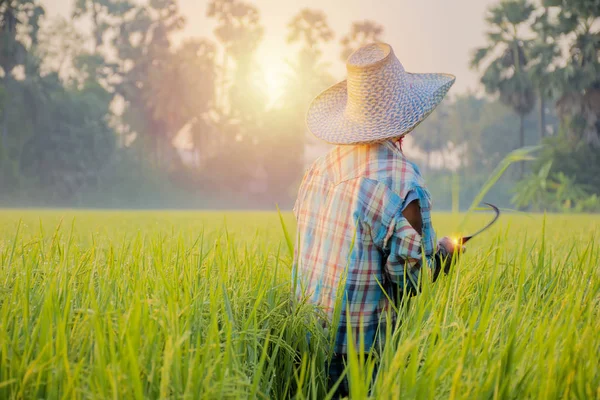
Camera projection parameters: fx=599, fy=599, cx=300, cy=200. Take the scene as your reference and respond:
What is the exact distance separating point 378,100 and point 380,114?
63 mm

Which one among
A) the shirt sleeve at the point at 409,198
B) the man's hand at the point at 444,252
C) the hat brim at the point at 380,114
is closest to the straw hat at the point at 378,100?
the hat brim at the point at 380,114

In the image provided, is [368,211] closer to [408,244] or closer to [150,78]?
[408,244]

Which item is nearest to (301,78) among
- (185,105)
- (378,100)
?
(185,105)

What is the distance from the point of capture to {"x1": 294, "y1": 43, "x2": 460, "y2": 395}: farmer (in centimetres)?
203

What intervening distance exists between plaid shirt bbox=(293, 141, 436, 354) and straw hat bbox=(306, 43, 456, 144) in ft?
0.21

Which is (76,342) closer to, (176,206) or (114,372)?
(114,372)

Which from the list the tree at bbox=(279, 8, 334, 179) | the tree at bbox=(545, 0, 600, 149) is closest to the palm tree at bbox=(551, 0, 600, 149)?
the tree at bbox=(545, 0, 600, 149)

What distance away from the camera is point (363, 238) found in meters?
2.07

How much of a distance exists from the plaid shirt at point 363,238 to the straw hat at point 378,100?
0.06 meters

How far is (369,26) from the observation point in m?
37.3

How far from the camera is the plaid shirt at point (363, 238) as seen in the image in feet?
6.60

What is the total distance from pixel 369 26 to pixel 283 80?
630 cm

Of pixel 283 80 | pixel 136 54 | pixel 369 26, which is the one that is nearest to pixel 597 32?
pixel 369 26

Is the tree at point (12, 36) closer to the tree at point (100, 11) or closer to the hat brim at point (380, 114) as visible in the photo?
the tree at point (100, 11)
